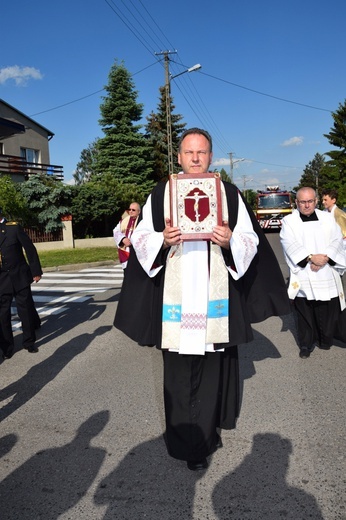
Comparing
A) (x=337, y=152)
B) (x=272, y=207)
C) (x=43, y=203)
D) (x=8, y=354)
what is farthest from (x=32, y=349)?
(x=337, y=152)

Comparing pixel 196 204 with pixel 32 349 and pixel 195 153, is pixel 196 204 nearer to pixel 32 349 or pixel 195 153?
pixel 195 153

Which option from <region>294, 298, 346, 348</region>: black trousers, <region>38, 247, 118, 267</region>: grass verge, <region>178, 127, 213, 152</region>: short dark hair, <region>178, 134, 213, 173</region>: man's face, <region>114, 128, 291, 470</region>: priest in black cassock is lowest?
<region>38, 247, 118, 267</region>: grass verge

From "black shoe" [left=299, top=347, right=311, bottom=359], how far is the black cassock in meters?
2.23

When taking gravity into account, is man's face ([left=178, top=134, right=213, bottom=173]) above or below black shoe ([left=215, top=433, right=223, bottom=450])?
above

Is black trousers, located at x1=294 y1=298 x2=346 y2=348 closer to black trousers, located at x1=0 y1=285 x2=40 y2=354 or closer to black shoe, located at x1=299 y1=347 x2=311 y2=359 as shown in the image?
black shoe, located at x1=299 y1=347 x2=311 y2=359

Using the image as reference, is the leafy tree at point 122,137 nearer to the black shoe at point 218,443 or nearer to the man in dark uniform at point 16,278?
the man in dark uniform at point 16,278

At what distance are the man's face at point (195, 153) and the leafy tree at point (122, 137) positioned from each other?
30.7 m

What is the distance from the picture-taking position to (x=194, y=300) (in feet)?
9.18

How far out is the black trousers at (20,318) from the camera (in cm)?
555

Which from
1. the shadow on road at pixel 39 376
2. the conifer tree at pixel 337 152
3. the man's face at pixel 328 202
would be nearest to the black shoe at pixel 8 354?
the shadow on road at pixel 39 376

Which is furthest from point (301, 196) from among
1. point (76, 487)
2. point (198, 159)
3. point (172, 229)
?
point (76, 487)

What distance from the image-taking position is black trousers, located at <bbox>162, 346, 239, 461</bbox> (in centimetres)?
286

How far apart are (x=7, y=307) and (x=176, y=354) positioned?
11.4 feet

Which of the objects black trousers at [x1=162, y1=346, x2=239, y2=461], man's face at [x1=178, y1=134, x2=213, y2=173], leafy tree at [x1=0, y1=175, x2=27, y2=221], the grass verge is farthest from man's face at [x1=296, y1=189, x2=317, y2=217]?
leafy tree at [x1=0, y1=175, x2=27, y2=221]
